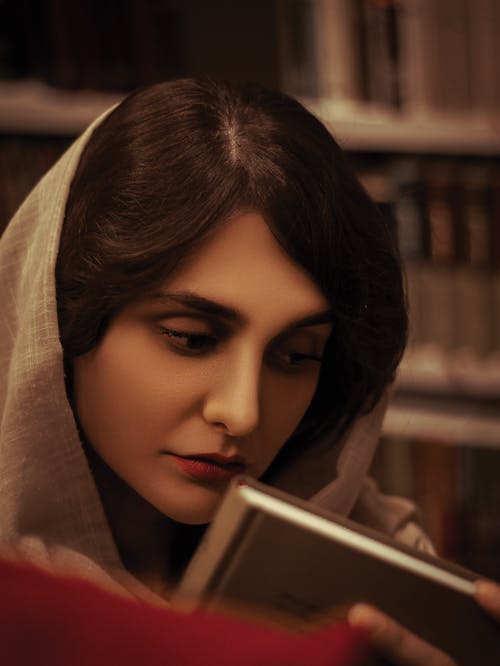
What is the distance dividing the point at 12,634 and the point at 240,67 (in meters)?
1.81

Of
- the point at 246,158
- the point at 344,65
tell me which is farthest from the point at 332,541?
the point at 344,65

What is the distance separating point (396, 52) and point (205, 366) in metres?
1.16

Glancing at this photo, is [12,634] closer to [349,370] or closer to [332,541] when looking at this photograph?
[332,541]

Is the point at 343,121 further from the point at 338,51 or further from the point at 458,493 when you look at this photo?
the point at 458,493

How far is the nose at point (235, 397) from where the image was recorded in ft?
2.23

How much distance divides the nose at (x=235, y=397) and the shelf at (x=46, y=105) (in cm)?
107

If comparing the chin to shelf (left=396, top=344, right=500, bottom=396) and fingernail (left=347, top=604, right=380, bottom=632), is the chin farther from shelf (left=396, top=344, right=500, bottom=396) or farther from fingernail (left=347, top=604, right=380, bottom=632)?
shelf (left=396, top=344, right=500, bottom=396)

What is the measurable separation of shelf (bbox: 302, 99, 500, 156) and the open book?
1.23 metres

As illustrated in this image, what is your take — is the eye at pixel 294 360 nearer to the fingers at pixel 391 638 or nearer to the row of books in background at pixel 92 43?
the fingers at pixel 391 638

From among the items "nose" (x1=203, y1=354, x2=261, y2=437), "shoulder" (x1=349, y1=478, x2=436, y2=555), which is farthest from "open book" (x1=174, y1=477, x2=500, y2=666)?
"shoulder" (x1=349, y1=478, x2=436, y2=555)

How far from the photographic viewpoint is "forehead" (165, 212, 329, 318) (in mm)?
689

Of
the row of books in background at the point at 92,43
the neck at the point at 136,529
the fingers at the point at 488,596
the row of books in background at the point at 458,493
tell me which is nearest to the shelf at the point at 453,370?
the row of books in background at the point at 458,493

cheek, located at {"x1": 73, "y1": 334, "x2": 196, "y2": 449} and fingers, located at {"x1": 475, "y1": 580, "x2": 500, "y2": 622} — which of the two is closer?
fingers, located at {"x1": 475, "y1": 580, "x2": 500, "y2": 622}

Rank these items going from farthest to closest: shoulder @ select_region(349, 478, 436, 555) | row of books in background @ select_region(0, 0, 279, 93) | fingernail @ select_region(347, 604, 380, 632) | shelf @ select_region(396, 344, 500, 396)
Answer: shelf @ select_region(396, 344, 500, 396) < row of books in background @ select_region(0, 0, 279, 93) < shoulder @ select_region(349, 478, 436, 555) < fingernail @ select_region(347, 604, 380, 632)
